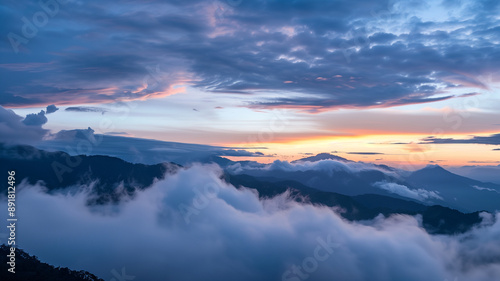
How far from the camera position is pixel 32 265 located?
16938 cm

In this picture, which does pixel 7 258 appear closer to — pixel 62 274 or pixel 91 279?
pixel 62 274

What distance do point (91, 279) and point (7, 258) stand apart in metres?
43.6

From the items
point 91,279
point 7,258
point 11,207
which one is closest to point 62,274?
point 91,279

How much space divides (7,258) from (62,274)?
31587mm

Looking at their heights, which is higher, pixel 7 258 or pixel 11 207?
pixel 11 207

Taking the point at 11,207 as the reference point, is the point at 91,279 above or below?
below

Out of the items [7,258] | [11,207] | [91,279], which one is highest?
[11,207]

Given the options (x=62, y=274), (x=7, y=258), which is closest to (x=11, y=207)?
(x=62, y=274)

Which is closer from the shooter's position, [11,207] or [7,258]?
[11,207]

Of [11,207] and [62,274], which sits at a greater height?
[11,207]

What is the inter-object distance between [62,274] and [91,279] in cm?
1396

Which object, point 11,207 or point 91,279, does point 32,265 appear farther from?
point 11,207

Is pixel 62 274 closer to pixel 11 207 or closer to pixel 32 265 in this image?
pixel 32 265

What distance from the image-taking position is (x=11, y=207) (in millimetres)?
80688
